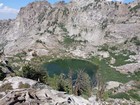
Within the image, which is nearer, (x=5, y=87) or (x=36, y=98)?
(x=36, y=98)

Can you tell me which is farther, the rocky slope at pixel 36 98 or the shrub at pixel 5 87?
the shrub at pixel 5 87

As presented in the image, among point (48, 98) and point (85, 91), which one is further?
point (85, 91)

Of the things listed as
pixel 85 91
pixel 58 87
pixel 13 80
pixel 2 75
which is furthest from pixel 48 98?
pixel 85 91

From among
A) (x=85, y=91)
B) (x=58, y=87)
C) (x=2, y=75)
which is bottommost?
(x=85, y=91)

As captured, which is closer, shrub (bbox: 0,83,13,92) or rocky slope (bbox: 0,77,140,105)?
rocky slope (bbox: 0,77,140,105)

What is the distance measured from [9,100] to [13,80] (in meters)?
12.2

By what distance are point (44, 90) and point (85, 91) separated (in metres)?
105

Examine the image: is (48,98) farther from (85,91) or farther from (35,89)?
(85,91)

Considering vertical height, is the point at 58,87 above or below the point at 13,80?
below

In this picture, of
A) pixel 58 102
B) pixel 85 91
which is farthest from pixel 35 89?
pixel 85 91

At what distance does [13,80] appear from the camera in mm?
69375

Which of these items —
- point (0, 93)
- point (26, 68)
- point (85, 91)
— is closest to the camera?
point (0, 93)

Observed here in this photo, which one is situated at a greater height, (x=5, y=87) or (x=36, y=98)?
(x=5, y=87)

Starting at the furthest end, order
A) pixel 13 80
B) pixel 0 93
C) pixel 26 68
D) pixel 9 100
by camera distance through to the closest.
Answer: pixel 26 68
pixel 13 80
pixel 0 93
pixel 9 100
